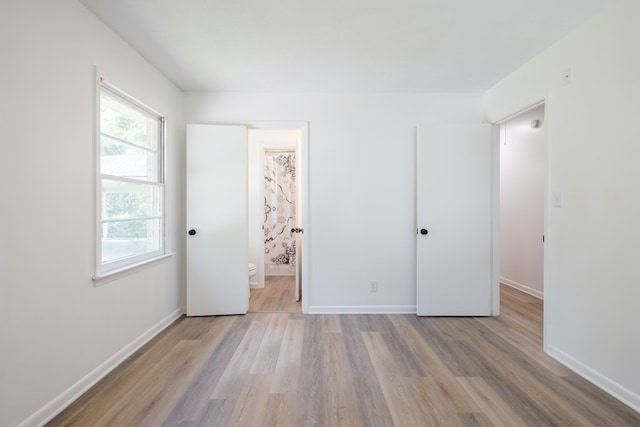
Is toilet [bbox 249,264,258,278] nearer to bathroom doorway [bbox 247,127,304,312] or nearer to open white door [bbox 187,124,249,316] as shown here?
bathroom doorway [bbox 247,127,304,312]

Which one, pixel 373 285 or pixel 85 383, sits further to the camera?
pixel 373 285

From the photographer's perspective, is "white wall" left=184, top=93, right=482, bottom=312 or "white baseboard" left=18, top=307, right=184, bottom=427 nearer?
"white baseboard" left=18, top=307, right=184, bottom=427

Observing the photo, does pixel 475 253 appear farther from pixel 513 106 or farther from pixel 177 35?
pixel 177 35

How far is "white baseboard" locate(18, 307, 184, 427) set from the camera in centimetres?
146

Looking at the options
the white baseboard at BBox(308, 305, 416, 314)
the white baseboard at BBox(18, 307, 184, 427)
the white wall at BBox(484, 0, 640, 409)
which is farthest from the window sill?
the white wall at BBox(484, 0, 640, 409)

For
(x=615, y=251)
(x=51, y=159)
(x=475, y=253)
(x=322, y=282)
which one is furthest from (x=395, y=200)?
(x=51, y=159)

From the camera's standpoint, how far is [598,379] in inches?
70.5

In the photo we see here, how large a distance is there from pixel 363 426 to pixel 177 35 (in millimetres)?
2766

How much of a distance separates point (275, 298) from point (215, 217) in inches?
52.0

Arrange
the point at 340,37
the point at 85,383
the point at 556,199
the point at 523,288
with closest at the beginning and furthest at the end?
1. the point at 85,383
2. the point at 340,37
3. the point at 556,199
4. the point at 523,288

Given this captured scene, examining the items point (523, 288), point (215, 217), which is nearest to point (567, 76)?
point (523, 288)

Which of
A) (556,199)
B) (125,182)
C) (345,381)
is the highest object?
(125,182)

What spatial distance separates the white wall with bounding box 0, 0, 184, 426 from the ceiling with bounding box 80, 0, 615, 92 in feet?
1.26

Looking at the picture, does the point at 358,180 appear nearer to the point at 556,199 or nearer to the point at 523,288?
the point at 556,199
